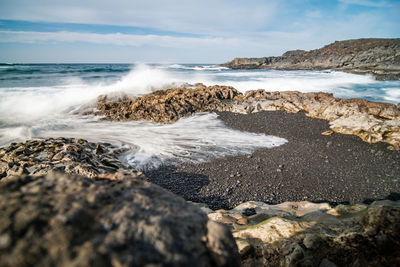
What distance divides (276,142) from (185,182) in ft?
12.3

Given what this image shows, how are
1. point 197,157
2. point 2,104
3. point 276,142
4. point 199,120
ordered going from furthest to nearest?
point 2,104
point 199,120
point 276,142
point 197,157

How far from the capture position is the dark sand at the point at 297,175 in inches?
167

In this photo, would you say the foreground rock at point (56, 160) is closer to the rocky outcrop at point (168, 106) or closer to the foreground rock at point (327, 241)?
the foreground rock at point (327, 241)

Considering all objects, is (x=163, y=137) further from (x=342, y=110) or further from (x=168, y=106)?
(x=342, y=110)

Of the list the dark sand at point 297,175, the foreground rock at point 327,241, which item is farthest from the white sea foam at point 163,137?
the foreground rock at point 327,241

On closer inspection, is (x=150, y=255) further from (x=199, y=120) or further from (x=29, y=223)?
(x=199, y=120)

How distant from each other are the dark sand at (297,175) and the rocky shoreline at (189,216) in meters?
0.04

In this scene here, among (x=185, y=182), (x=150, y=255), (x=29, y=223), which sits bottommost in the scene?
(x=185, y=182)

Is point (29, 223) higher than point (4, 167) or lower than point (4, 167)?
higher

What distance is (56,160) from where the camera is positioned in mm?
→ 4395

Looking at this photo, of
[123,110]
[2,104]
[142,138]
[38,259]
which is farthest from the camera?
[2,104]

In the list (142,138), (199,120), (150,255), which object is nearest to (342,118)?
(199,120)

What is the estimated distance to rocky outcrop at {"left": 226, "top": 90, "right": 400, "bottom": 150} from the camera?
662cm

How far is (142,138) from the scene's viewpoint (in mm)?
7938
